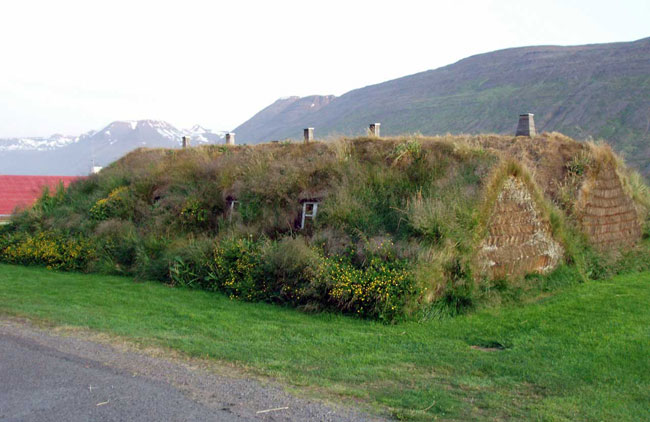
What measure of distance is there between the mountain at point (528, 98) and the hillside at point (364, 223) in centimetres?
2531

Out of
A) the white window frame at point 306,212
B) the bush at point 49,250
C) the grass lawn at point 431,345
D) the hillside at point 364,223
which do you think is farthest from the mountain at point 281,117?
the grass lawn at point 431,345

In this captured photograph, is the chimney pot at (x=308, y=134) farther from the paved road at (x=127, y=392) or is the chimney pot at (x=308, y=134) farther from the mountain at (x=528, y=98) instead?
the mountain at (x=528, y=98)

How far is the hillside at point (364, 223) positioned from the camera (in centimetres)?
1110

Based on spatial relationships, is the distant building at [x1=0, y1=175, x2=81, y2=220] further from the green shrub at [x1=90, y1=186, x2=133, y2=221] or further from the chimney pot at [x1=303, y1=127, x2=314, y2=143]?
the chimney pot at [x1=303, y1=127, x2=314, y2=143]

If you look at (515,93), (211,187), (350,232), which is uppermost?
(515,93)

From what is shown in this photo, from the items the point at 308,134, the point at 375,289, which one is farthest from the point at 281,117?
the point at 375,289

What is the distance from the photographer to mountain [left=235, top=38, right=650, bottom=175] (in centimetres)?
6247

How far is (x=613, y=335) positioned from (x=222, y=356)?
6.07m

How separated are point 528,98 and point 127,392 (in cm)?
8234

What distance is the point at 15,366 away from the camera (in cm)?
724

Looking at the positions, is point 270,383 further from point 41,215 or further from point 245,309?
point 41,215

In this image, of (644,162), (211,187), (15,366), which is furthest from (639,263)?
(644,162)

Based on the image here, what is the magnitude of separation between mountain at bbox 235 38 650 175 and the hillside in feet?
83.0

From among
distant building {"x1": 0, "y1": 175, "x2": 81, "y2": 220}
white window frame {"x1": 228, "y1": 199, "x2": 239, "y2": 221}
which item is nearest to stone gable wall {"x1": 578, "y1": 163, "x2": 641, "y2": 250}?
white window frame {"x1": 228, "y1": 199, "x2": 239, "y2": 221}
